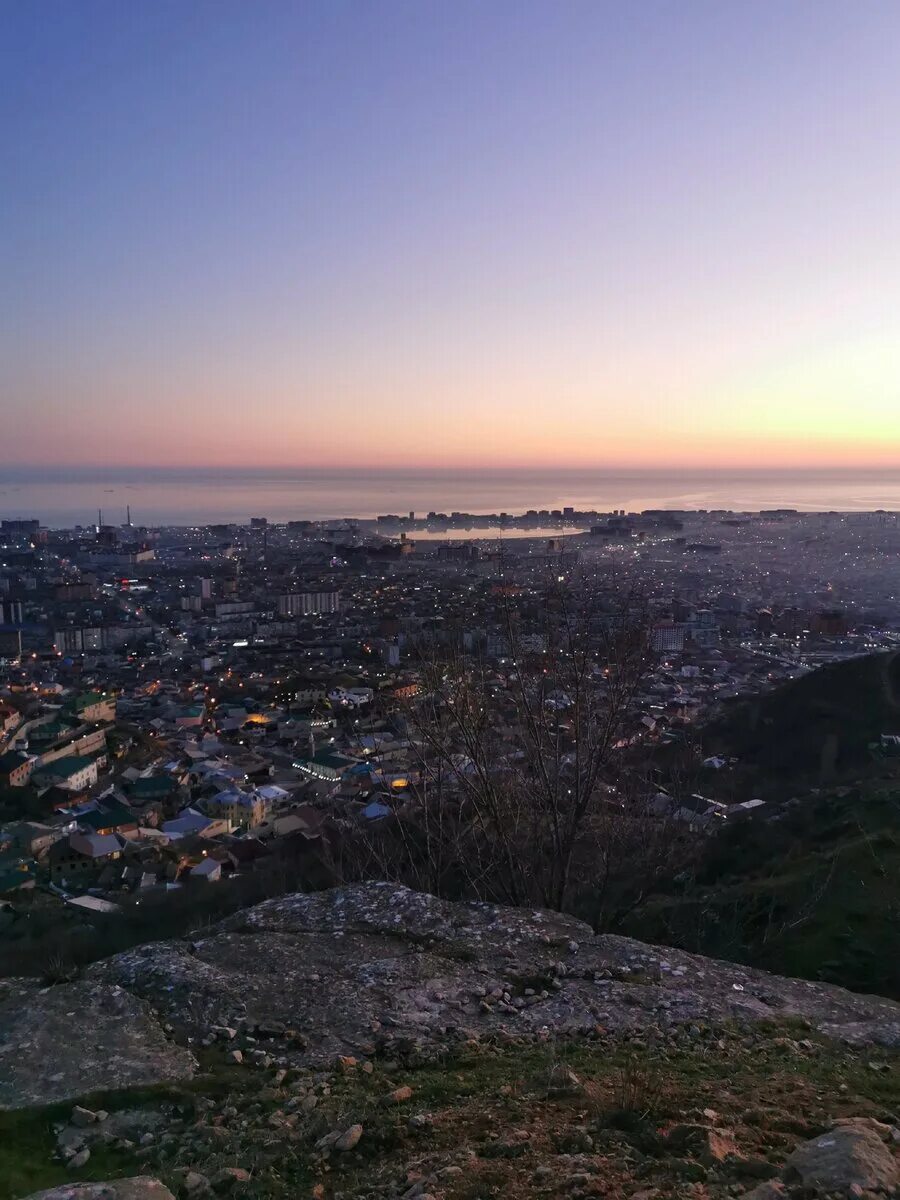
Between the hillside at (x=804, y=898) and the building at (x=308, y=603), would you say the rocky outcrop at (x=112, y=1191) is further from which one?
the building at (x=308, y=603)

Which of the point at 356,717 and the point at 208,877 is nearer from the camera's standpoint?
the point at 208,877

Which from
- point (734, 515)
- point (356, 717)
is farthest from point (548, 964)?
point (734, 515)

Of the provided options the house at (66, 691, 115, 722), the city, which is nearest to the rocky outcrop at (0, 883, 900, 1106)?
the city

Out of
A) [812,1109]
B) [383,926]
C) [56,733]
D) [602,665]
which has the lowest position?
[56,733]

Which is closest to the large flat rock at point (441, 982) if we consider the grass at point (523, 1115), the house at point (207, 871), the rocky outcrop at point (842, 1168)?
the grass at point (523, 1115)

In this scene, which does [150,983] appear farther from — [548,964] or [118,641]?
[118,641]

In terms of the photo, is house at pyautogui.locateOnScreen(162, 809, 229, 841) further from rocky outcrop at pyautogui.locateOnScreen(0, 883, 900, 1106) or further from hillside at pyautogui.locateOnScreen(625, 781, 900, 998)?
rocky outcrop at pyautogui.locateOnScreen(0, 883, 900, 1106)
